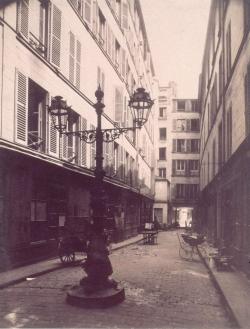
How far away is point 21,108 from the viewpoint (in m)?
12.6

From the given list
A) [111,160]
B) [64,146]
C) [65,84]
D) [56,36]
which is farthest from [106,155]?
[56,36]

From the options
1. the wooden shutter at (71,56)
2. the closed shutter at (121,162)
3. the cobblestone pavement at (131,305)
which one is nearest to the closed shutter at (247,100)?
the cobblestone pavement at (131,305)

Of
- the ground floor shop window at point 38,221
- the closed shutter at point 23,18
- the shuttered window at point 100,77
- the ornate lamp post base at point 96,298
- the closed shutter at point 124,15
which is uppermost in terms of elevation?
the closed shutter at point 124,15

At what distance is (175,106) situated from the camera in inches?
2299

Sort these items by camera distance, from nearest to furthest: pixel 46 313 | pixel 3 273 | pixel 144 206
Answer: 1. pixel 46 313
2. pixel 3 273
3. pixel 144 206

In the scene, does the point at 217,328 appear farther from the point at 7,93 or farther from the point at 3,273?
the point at 7,93

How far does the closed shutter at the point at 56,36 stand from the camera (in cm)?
1516

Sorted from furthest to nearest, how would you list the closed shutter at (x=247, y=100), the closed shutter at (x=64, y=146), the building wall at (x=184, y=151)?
the building wall at (x=184, y=151) → the closed shutter at (x=64, y=146) → the closed shutter at (x=247, y=100)

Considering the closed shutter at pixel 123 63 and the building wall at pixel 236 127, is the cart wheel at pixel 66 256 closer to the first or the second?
the building wall at pixel 236 127

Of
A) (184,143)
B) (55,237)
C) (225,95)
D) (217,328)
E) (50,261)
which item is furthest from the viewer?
(184,143)

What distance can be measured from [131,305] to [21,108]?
283 inches

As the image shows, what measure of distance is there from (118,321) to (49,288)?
9.61 feet

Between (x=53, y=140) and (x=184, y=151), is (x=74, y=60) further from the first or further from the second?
(x=184, y=151)

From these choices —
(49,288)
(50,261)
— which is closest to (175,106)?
(50,261)
